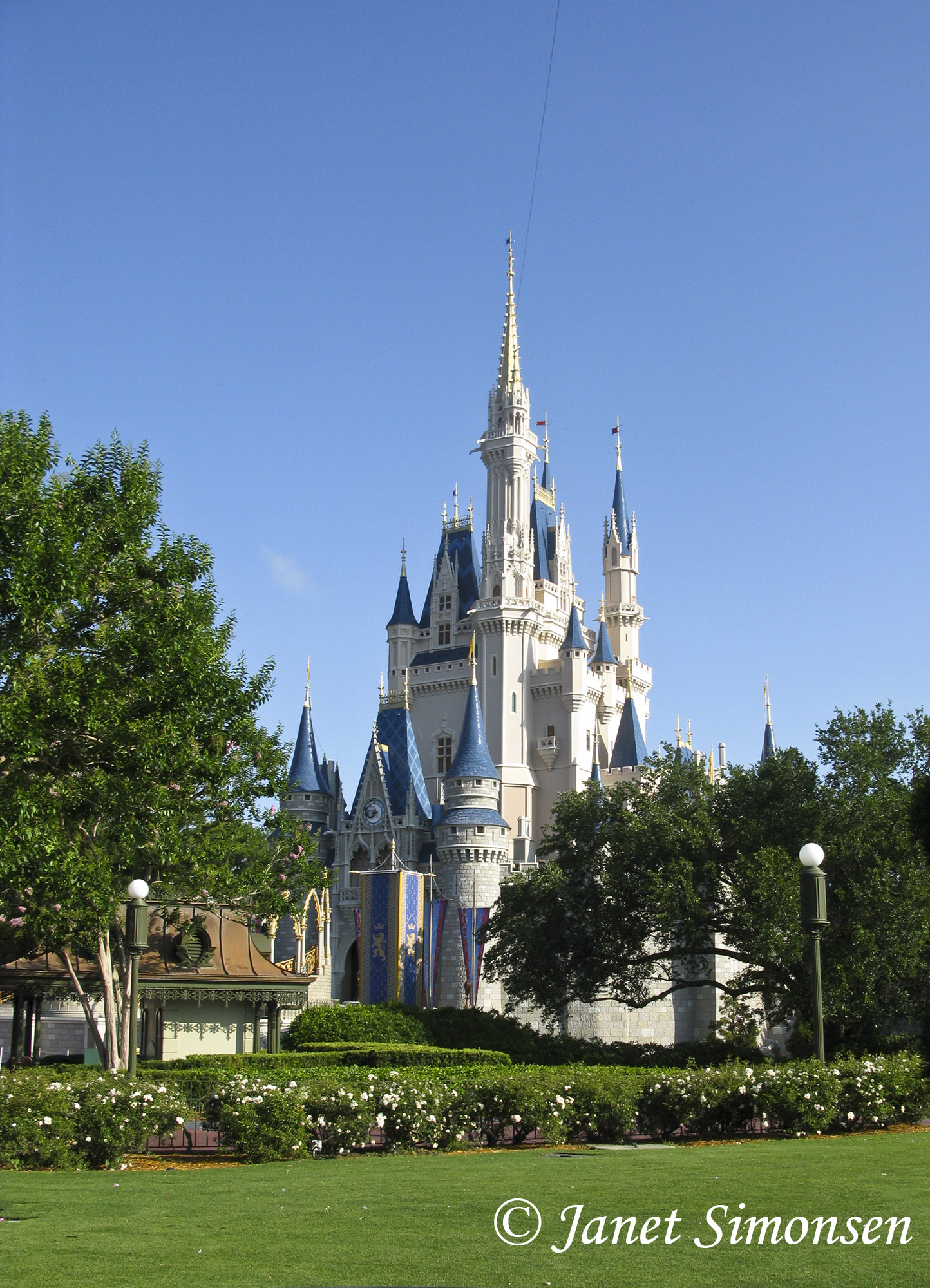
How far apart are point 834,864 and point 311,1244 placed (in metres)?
24.2

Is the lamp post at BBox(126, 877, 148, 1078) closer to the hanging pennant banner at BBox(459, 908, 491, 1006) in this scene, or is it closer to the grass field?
the grass field

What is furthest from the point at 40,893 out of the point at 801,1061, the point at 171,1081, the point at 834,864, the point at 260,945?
the point at 260,945

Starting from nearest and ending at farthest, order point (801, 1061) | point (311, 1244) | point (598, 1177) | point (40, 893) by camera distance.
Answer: point (311, 1244) < point (598, 1177) < point (801, 1061) < point (40, 893)

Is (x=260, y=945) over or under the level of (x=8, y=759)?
under

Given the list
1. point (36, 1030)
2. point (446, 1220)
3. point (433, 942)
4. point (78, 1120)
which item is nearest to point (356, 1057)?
point (36, 1030)

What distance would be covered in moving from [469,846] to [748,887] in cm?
2305

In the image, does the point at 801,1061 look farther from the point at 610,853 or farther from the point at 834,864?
the point at 610,853

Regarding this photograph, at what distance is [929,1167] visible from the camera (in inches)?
492

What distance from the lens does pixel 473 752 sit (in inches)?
2234

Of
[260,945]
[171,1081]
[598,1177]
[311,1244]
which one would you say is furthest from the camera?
[260,945]

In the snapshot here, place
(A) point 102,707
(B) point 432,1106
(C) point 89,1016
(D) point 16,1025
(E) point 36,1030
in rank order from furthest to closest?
(E) point 36,1030
(D) point 16,1025
(C) point 89,1016
(A) point 102,707
(B) point 432,1106

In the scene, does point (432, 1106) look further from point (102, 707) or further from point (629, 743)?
point (629, 743)

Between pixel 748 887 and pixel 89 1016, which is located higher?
pixel 748 887

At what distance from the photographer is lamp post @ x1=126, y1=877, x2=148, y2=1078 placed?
1755 cm
